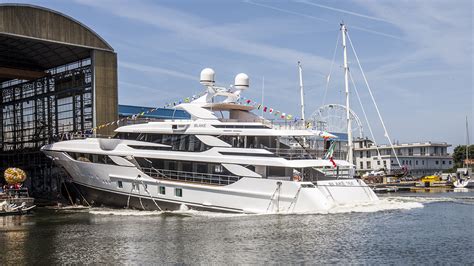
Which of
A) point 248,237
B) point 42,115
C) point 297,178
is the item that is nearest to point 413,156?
point 42,115

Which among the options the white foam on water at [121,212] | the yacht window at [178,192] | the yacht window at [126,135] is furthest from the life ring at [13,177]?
the yacht window at [178,192]

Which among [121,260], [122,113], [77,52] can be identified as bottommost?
[121,260]

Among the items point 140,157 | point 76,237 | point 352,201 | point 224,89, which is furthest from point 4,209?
point 352,201

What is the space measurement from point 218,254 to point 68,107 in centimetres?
3066

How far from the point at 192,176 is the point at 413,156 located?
61403 millimetres

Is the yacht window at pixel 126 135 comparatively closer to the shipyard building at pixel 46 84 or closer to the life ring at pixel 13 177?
the shipyard building at pixel 46 84

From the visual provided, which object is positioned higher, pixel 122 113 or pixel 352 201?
pixel 122 113

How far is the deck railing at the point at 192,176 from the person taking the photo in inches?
1193

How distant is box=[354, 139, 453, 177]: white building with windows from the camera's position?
283ft

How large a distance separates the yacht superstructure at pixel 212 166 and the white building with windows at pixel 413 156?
53.8 meters

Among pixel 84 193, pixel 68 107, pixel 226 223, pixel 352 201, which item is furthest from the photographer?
pixel 68 107

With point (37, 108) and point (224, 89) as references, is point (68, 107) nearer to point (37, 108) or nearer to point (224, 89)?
point (37, 108)

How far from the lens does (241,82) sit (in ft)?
116

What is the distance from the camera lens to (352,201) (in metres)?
30.0
